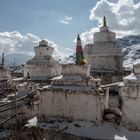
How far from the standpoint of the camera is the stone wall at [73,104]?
11897 mm

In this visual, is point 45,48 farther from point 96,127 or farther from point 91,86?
point 96,127

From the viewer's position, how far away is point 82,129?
11.6 m

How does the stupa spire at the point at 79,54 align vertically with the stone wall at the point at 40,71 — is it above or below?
above

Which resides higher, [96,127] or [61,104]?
[61,104]

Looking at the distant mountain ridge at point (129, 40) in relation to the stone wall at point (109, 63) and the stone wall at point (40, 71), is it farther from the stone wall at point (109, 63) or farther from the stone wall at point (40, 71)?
the stone wall at point (40, 71)

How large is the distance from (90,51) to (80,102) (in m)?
11.4

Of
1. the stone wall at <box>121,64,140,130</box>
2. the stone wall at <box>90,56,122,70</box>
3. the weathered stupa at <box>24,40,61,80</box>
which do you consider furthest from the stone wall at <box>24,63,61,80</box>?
the stone wall at <box>121,64,140,130</box>

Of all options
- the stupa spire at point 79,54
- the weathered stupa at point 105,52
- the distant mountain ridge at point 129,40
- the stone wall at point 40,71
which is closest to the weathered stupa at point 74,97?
the stupa spire at point 79,54

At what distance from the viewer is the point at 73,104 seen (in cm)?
1222

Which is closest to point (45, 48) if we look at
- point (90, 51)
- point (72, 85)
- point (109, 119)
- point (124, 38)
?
point (90, 51)

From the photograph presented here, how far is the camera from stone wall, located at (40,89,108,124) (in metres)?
11.9

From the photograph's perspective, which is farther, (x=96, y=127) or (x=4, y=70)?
(x=4, y=70)

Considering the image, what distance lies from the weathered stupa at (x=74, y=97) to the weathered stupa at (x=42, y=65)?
Result: 22.3 feet

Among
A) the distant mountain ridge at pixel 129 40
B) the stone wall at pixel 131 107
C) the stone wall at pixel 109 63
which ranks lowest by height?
the stone wall at pixel 131 107
